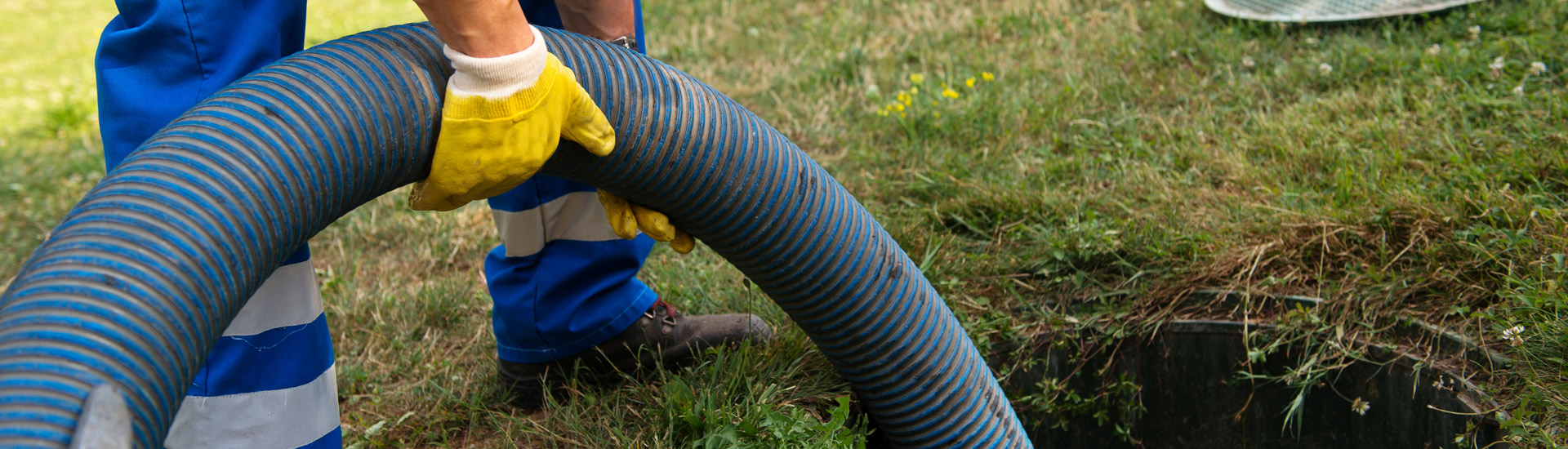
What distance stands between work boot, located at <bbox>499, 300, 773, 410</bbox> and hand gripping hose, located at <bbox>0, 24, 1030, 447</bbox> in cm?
28

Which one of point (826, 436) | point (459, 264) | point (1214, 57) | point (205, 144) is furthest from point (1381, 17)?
point (205, 144)

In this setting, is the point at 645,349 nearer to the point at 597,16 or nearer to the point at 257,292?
the point at 597,16

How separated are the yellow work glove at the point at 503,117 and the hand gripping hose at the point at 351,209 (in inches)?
1.6

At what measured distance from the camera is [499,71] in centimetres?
Result: 123

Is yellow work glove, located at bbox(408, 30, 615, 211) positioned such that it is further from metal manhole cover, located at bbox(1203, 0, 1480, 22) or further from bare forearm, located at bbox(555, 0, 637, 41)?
metal manhole cover, located at bbox(1203, 0, 1480, 22)

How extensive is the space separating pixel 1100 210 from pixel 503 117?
1.70 meters

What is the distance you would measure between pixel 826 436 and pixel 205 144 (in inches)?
37.4

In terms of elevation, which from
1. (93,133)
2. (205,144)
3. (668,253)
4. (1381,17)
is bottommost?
(93,133)

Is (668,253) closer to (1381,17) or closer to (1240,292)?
(1240,292)

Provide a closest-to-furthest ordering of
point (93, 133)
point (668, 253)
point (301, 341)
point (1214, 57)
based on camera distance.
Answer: point (301, 341) → point (668, 253) → point (1214, 57) → point (93, 133)

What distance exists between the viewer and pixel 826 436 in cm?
158

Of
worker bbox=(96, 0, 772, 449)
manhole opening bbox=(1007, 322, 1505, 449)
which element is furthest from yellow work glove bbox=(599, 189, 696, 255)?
manhole opening bbox=(1007, 322, 1505, 449)

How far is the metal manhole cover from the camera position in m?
3.23

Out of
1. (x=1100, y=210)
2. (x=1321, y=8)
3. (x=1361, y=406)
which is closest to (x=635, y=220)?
(x=1100, y=210)
